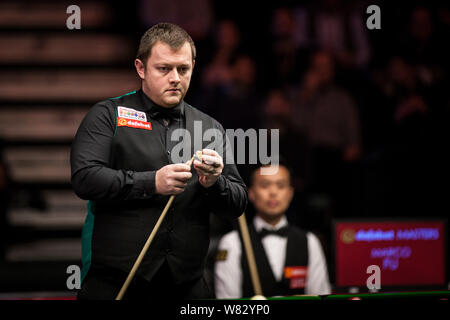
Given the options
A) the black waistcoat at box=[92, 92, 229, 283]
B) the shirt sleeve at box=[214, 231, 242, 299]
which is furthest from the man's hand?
the shirt sleeve at box=[214, 231, 242, 299]

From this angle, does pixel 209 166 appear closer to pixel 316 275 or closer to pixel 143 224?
pixel 143 224

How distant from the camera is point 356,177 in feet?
15.1

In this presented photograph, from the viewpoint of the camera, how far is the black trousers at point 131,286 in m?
2.14

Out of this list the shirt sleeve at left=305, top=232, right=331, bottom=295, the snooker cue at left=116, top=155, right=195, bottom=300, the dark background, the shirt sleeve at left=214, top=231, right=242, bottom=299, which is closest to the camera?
the snooker cue at left=116, top=155, right=195, bottom=300

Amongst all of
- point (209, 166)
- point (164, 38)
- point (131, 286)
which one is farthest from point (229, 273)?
point (164, 38)

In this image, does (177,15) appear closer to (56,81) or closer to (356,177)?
(56,81)

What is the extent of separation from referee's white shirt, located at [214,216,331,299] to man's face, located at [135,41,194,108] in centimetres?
127

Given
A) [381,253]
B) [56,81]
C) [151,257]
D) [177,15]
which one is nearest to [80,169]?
[151,257]

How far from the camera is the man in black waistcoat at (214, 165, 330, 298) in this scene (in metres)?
3.21

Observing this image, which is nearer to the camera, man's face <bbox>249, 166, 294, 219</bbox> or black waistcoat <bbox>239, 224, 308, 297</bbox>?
black waistcoat <bbox>239, 224, 308, 297</bbox>

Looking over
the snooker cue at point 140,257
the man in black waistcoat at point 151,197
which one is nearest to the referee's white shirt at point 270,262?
the man in black waistcoat at point 151,197

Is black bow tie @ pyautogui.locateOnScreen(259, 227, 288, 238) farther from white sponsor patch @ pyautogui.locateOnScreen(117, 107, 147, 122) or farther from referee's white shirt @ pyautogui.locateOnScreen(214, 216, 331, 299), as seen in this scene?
white sponsor patch @ pyautogui.locateOnScreen(117, 107, 147, 122)

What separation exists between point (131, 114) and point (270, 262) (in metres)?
1.49

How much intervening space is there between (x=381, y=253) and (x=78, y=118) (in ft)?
9.51
